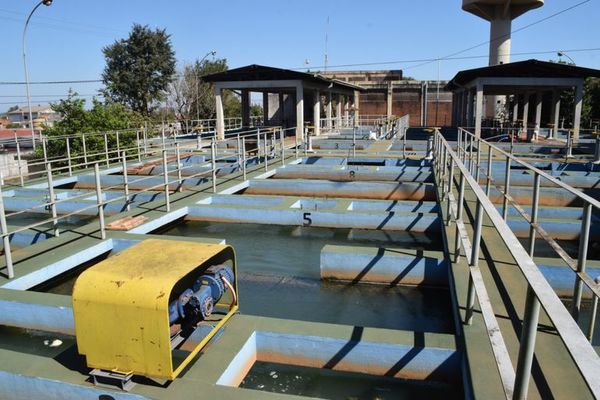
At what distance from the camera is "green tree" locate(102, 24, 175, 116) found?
4462 centimetres

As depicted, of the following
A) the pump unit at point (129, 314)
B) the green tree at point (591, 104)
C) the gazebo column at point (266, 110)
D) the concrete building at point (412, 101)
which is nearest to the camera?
the pump unit at point (129, 314)

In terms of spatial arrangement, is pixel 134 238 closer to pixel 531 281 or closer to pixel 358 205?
pixel 358 205

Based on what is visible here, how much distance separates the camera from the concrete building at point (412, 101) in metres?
42.5

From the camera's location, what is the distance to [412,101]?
42.8 metres

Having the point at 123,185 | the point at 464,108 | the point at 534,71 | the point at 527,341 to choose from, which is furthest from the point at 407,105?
the point at 527,341

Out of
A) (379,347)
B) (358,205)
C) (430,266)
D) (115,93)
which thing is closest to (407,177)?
(358,205)

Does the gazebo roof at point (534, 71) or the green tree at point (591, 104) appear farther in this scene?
the green tree at point (591, 104)

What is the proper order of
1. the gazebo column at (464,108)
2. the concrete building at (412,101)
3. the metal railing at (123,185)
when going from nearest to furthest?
the metal railing at (123,185)
the gazebo column at (464,108)
the concrete building at (412,101)

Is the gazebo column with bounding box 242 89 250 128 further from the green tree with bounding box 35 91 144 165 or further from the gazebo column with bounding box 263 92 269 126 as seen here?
the green tree with bounding box 35 91 144 165

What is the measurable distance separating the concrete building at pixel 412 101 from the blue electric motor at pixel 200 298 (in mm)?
39102

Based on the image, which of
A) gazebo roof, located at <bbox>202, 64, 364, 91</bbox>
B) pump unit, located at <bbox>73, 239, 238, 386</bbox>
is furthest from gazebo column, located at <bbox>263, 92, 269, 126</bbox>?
pump unit, located at <bbox>73, 239, 238, 386</bbox>

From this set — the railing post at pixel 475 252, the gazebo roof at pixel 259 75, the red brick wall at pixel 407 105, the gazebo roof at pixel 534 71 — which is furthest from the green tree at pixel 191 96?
the railing post at pixel 475 252

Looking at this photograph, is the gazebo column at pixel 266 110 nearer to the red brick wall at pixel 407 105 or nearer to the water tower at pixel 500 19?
the red brick wall at pixel 407 105

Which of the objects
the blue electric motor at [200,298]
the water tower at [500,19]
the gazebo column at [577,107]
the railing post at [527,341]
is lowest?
the blue electric motor at [200,298]
